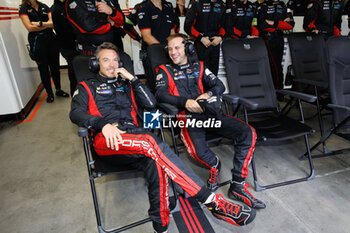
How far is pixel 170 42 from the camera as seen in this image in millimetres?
2041

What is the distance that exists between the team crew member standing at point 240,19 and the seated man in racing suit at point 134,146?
88.2 inches

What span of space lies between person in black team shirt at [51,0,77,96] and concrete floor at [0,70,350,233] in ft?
2.85

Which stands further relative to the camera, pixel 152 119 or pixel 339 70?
pixel 339 70

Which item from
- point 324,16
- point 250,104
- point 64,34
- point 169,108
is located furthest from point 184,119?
point 324,16

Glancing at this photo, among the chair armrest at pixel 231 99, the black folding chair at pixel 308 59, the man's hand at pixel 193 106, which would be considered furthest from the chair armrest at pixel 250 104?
the black folding chair at pixel 308 59

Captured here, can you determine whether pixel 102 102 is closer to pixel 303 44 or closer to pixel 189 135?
pixel 189 135

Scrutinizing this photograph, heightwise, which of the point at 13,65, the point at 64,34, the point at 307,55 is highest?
the point at 64,34

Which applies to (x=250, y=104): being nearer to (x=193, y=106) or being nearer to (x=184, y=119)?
(x=193, y=106)

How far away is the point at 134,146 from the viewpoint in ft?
4.96

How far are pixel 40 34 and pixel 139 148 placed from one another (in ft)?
10.9

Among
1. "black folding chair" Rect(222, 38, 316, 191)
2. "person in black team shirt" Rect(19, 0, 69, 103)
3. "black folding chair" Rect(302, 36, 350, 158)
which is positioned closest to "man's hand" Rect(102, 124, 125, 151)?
"black folding chair" Rect(222, 38, 316, 191)

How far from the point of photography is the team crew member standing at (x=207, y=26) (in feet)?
10.4

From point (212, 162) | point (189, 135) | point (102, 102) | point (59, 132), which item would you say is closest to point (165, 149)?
point (189, 135)

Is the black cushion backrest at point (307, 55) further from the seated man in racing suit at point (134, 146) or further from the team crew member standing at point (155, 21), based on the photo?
Answer: the seated man in racing suit at point (134, 146)
